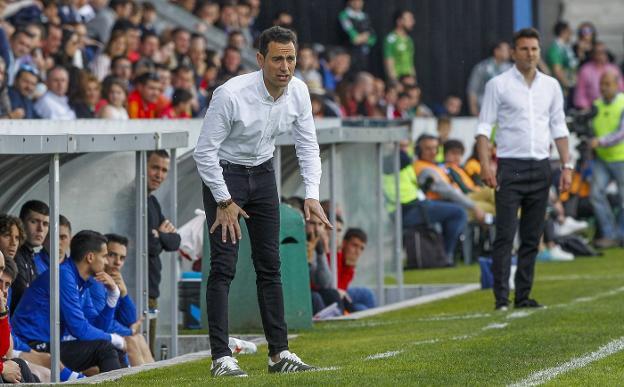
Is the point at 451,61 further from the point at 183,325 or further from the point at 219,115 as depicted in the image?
the point at 219,115

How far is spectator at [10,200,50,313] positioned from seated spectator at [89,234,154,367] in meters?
0.49

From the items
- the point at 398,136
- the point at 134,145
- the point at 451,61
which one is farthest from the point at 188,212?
the point at 451,61

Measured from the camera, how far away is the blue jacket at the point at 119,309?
12969 millimetres

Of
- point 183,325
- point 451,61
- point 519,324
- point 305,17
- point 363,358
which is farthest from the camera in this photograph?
point 451,61

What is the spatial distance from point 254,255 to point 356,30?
19.5 metres

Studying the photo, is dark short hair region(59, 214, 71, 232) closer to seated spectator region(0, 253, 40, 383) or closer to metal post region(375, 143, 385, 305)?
seated spectator region(0, 253, 40, 383)

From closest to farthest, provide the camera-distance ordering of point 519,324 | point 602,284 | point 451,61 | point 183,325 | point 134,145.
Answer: point 134,145, point 519,324, point 183,325, point 602,284, point 451,61

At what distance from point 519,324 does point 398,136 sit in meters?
5.39

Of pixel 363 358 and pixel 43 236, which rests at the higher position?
pixel 43 236

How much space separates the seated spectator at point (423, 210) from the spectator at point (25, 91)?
5419 millimetres

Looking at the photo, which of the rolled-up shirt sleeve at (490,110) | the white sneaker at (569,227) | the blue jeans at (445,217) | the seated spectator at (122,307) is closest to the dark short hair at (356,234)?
the rolled-up shirt sleeve at (490,110)

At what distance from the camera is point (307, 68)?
86.1 feet

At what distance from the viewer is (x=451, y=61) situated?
33.6 meters

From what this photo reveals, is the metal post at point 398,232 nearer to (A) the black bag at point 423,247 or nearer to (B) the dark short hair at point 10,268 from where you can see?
(A) the black bag at point 423,247
